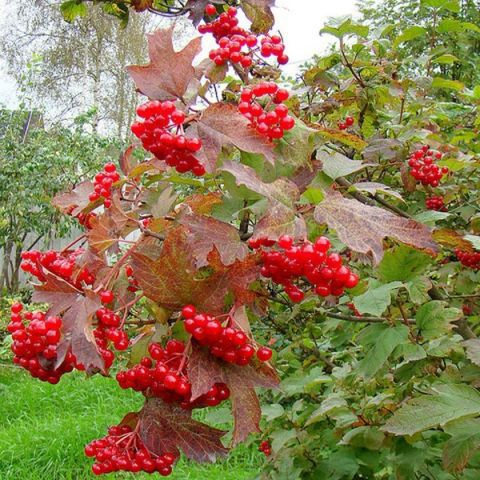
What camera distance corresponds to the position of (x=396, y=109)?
6.80 ft

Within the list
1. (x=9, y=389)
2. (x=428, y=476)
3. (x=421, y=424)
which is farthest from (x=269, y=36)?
(x=9, y=389)

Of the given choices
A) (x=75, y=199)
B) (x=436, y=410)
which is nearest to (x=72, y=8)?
(x=75, y=199)

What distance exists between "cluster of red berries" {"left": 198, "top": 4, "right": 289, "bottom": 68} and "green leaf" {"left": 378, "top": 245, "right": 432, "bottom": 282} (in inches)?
17.8

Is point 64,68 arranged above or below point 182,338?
below

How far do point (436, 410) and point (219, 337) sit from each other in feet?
1.58

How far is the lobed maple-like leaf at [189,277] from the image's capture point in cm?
88

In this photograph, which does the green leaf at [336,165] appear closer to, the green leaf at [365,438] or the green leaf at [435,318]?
the green leaf at [435,318]

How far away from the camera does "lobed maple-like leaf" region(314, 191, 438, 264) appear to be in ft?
2.85

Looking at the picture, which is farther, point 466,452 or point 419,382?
point 419,382

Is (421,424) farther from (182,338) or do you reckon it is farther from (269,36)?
(269,36)

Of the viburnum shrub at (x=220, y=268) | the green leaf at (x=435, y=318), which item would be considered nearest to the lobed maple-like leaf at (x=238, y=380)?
the viburnum shrub at (x=220, y=268)

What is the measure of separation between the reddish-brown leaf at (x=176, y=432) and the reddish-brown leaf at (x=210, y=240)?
25 centimetres

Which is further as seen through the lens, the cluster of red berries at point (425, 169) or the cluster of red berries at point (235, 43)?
the cluster of red berries at point (425, 169)

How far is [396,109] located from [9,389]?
4.46 m
